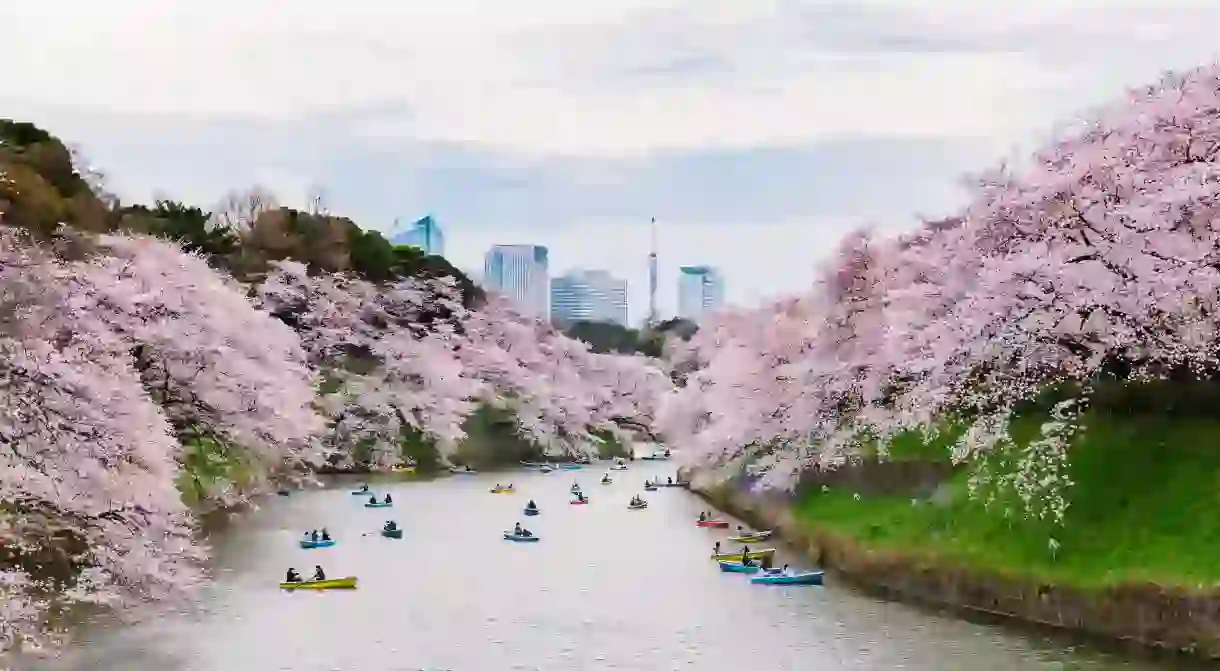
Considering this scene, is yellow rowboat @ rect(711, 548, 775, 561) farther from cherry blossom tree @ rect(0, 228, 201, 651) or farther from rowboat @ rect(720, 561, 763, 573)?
cherry blossom tree @ rect(0, 228, 201, 651)

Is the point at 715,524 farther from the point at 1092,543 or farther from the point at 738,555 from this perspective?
the point at 1092,543

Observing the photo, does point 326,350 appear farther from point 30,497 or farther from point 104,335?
point 30,497

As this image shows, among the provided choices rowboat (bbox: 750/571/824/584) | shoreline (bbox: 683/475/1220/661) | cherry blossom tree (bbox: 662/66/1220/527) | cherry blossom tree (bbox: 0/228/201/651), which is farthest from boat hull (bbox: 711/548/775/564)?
cherry blossom tree (bbox: 0/228/201/651)

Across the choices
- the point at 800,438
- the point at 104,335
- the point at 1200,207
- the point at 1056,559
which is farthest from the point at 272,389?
the point at 1200,207

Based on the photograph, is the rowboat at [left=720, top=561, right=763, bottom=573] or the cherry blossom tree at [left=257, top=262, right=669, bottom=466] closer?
the rowboat at [left=720, top=561, right=763, bottom=573]

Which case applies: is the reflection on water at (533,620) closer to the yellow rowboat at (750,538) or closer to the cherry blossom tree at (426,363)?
the yellow rowboat at (750,538)

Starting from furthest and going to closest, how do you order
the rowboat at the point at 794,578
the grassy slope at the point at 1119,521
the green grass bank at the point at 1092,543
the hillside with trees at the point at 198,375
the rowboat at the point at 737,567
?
the rowboat at the point at 737,567 < the rowboat at the point at 794,578 < the grassy slope at the point at 1119,521 < the green grass bank at the point at 1092,543 < the hillside with trees at the point at 198,375

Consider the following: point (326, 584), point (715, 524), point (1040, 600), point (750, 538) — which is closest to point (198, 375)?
point (326, 584)

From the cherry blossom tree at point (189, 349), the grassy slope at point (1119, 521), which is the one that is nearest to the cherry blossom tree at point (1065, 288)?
the grassy slope at point (1119, 521)
